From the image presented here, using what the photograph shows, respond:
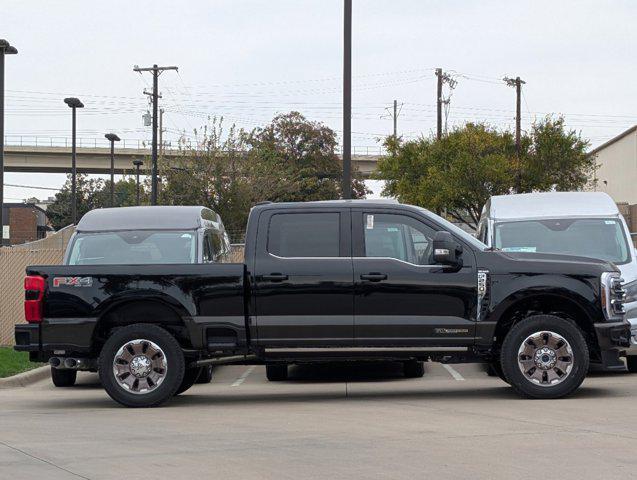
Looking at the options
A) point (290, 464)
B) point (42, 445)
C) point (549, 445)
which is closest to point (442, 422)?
point (549, 445)

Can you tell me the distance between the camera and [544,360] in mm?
12352

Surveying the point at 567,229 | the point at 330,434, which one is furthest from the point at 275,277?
the point at 567,229

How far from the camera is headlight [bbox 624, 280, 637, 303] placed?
15.1 m

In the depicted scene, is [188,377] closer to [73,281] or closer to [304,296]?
[73,281]

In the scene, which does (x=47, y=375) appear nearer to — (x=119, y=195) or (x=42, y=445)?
(x=42, y=445)

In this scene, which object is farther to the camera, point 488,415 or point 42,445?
point 488,415

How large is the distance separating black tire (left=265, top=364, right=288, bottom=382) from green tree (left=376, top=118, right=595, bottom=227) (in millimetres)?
40311

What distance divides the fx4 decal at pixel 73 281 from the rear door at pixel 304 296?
1.83m

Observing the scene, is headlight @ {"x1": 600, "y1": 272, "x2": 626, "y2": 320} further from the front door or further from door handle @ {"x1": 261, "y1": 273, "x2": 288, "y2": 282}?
door handle @ {"x1": 261, "y1": 273, "x2": 288, "y2": 282}

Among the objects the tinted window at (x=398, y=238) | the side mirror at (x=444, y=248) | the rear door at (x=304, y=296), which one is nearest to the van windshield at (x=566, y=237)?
the tinted window at (x=398, y=238)

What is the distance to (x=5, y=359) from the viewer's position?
60.3ft

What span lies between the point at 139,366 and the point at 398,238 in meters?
3.15

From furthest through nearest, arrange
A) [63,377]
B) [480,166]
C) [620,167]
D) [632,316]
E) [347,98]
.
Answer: [620,167] < [480,166] < [347,98] < [63,377] < [632,316]

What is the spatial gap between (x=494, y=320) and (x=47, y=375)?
793cm
